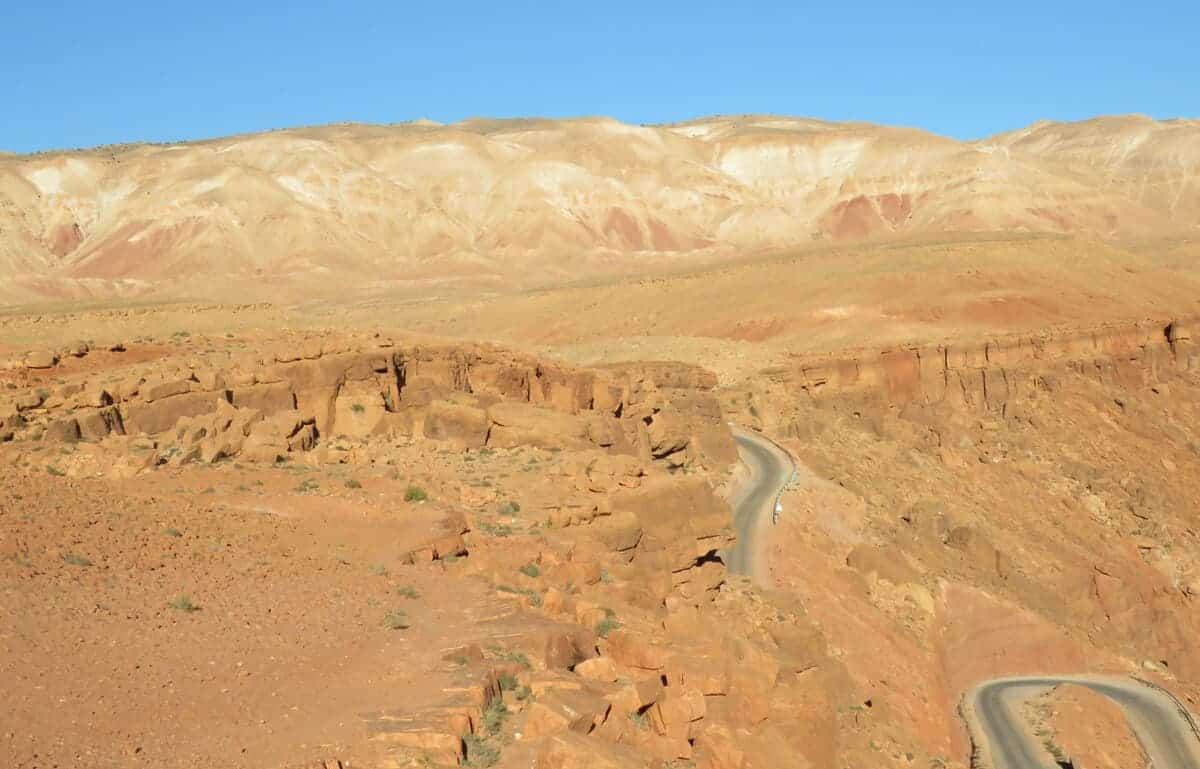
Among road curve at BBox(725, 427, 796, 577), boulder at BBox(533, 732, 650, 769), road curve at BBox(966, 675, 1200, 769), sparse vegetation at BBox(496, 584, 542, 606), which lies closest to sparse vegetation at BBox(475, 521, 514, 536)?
sparse vegetation at BBox(496, 584, 542, 606)

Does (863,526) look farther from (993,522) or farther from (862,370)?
(862,370)

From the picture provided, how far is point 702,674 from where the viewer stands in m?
15.9

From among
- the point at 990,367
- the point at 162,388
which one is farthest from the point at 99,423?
the point at 990,367

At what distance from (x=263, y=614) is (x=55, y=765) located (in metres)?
5.01

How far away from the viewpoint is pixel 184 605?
596 inches

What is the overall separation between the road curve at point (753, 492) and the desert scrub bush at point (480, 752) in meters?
12.9

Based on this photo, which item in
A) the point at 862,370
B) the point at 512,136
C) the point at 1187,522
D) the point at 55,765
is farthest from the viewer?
the point at 512,136

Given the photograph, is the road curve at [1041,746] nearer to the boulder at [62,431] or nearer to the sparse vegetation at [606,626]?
the sparse vegetation at [606,626]

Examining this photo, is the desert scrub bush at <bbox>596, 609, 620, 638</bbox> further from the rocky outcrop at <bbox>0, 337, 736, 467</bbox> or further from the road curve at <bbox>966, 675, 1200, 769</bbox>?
the road curve at <bbox>966, 675, 1200, 769</bbox>

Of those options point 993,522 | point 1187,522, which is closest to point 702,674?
point 993,522

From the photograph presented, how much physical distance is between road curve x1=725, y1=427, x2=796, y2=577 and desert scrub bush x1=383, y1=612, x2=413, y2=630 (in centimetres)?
999

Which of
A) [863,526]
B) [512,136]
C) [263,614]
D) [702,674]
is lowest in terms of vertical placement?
[863,526]

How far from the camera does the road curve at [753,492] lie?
93.1ft

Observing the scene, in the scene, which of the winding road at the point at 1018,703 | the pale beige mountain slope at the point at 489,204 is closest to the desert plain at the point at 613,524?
the winding road at the point at 1018,703
